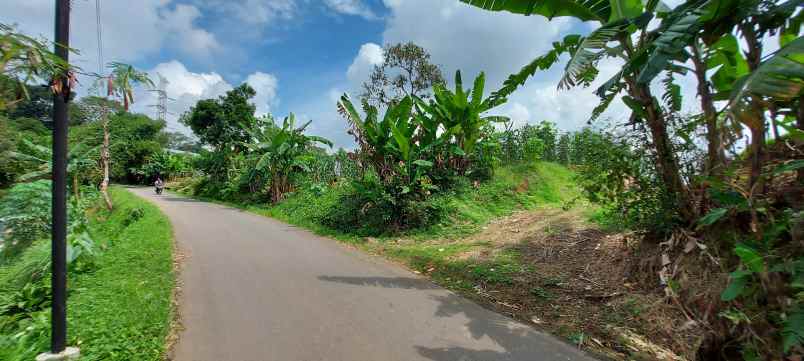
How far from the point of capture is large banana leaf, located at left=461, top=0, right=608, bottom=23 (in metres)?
4.23

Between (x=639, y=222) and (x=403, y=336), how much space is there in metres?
3.20

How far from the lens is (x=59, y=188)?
9.75 ft

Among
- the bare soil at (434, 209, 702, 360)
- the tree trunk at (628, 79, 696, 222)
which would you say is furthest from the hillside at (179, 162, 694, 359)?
the tree trunk at (628, 79, 696, 222)

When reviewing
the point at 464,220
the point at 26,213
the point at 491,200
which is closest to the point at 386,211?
the point at 464,220

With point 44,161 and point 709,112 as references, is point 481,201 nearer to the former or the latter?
point 709,112

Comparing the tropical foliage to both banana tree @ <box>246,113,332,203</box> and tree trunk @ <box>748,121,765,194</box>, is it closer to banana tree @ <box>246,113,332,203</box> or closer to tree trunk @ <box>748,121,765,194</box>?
tree trunk @ <box>748,121,765,194</box>

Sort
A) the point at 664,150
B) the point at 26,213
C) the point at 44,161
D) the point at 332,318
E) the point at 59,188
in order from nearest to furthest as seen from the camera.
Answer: the point at 59,188, the point at 332,318, the point at 664,150, the point at 26,213, the point at 44,161

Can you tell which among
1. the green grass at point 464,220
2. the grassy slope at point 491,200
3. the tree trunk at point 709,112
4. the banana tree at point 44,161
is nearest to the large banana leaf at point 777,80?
the tree trunk at point 709,112

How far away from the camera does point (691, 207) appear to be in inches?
159

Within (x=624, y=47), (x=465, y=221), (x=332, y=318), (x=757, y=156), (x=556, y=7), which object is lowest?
(x=332, y=318)

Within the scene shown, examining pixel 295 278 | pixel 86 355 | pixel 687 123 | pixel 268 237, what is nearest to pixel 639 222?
pixel 687 123

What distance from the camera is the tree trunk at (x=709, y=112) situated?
3.61 m

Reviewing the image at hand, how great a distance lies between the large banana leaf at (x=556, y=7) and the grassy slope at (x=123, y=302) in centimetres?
496

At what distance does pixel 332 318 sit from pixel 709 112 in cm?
436
